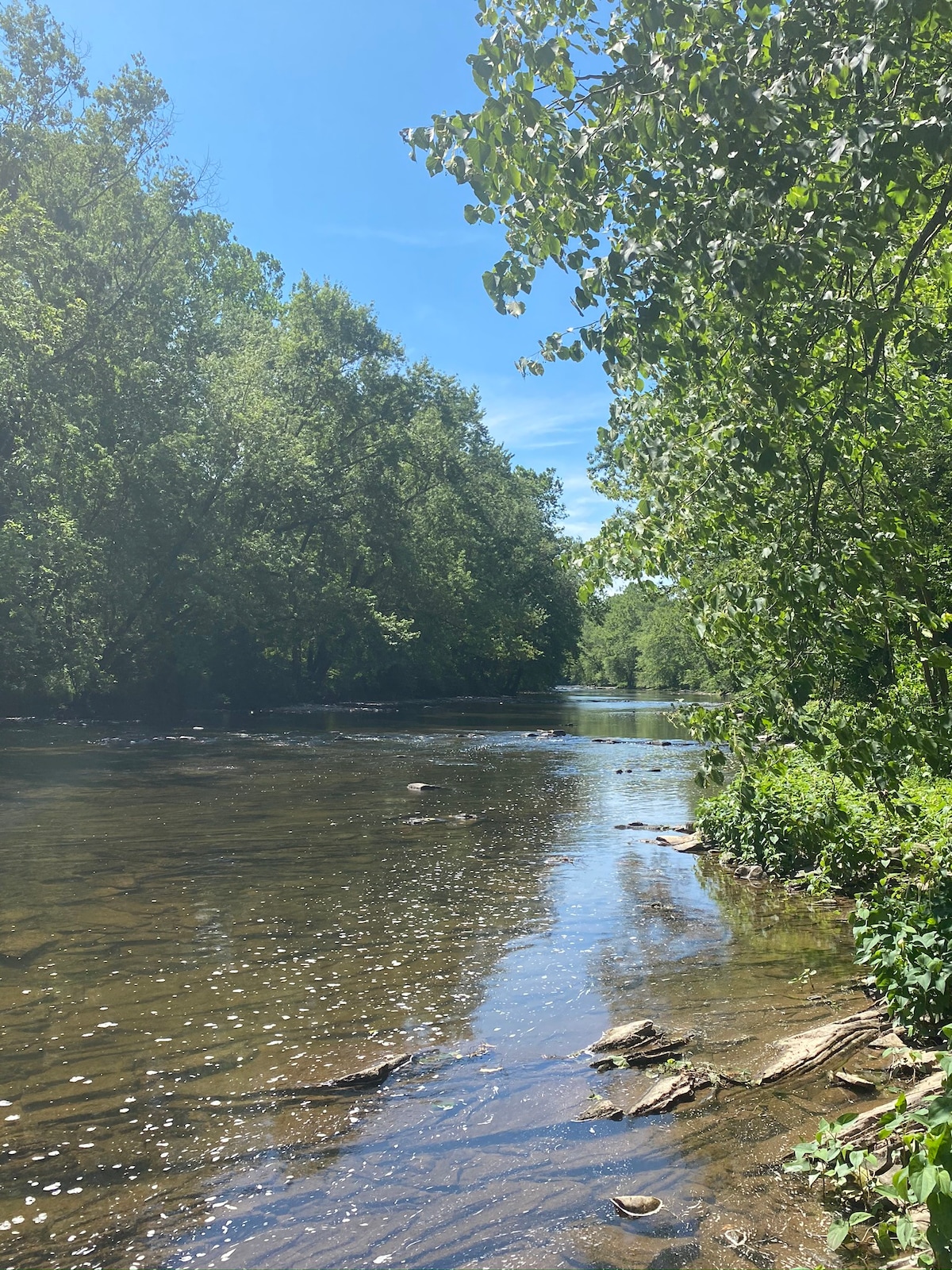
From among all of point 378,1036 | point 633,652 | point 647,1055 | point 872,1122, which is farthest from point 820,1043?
point 633,652

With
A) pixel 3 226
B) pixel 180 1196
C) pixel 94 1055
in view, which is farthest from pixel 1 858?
pixel 3 226

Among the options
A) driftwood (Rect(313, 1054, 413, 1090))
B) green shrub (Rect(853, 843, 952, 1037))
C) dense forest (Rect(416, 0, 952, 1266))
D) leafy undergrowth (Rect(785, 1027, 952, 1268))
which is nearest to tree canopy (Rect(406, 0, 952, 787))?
dense forest (Rect(416, 0, 952, 1266))

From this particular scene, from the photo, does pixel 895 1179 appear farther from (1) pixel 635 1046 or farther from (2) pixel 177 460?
(2) pixel 177 460

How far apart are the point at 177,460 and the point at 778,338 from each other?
39231mm

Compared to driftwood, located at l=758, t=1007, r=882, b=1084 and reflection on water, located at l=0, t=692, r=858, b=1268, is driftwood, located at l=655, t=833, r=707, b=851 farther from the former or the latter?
driftwood, located at l=758, t=1007, r=882, b=1084

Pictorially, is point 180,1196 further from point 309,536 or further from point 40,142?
point 309,536

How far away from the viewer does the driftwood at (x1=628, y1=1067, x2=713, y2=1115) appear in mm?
5637

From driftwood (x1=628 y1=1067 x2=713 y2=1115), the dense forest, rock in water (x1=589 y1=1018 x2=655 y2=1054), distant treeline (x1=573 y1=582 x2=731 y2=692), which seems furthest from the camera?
distant treeline (x1=573 y1=582 x2=731 y2=692)

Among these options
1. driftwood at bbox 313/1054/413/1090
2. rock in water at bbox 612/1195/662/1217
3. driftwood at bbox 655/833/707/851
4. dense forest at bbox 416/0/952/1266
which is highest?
dense forest at bbox 416/0/952/1266

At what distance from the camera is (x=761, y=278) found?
169 inches

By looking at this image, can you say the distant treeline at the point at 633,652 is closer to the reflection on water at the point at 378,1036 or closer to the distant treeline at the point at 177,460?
the distant treeline at the point at 177,460

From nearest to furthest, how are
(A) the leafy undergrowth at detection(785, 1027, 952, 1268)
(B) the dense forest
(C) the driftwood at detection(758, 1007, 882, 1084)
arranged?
(A) the leafy undergrowth at detection(785, 1027, 952, 1268), (B) the dense forest, (C) the driftwood at detection(758, 1007, 882, 1084)

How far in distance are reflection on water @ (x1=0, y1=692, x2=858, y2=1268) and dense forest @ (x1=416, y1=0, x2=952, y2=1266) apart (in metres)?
1.14

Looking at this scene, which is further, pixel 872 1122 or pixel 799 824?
pixel 799 824
